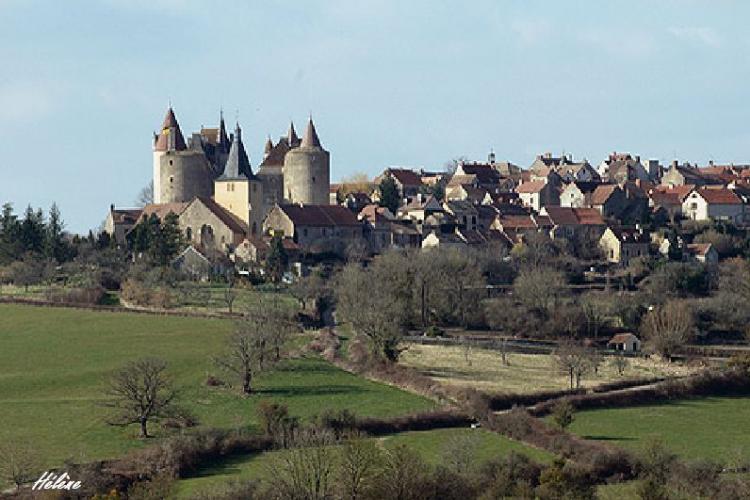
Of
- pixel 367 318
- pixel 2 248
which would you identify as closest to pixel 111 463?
pixel 367 318

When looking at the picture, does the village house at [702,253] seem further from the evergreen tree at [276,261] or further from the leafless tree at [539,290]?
the evergreen tree at [276,261]

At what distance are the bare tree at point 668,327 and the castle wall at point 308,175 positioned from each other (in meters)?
27.5

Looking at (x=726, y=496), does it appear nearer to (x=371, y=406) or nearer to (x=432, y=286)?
(x=371, y=406)

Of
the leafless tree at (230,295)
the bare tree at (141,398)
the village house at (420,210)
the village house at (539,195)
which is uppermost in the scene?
the village house at (539,195)

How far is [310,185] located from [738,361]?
37.7 meters

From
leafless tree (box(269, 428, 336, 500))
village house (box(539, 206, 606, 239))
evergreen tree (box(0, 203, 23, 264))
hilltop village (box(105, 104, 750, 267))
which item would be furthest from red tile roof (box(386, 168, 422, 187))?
leafless tree (box(269, 428, 336, 500))

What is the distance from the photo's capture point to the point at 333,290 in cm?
6531

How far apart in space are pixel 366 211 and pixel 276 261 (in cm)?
1423

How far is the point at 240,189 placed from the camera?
79562mm

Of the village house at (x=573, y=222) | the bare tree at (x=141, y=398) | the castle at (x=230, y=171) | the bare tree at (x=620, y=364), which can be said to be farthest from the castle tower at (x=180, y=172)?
the bare tree at (x=141, y=398)

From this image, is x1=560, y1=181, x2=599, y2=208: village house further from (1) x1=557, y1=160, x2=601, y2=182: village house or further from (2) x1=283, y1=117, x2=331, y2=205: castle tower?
(2) x1=283, y1=117, x2=331, y2=205: castle tower

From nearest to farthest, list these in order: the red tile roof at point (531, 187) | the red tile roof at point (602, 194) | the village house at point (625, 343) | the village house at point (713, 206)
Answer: the village house at point (625, 343), the village house at point (713, 206), the red tile roof at point (602, 194), the red tile roof at point (531, 187)

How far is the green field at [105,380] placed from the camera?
38.1 meters

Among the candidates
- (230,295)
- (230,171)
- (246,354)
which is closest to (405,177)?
(230,171)
